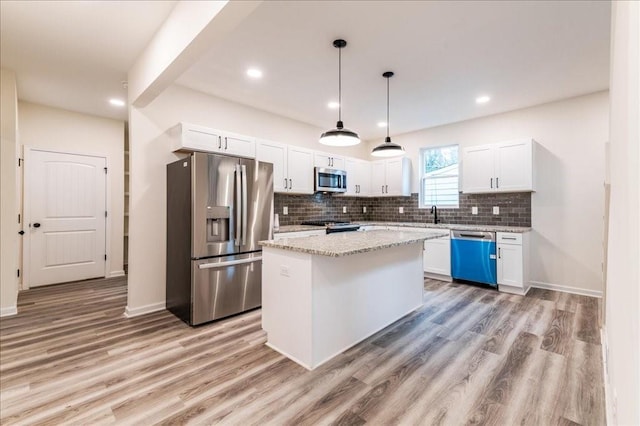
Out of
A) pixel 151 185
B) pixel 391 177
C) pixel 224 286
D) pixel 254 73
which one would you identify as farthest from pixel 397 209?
pixel 151 185

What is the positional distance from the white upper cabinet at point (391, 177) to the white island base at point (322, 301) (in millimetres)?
3005

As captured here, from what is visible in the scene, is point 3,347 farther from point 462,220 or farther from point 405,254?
point 462,220

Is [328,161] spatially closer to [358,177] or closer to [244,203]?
[358,177]

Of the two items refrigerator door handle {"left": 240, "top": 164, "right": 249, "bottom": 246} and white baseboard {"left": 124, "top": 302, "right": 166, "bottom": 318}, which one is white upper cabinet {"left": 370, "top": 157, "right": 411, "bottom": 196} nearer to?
refrigerator door handle {"left": 240, "top": 164, "right": 249, "bottom": 246}

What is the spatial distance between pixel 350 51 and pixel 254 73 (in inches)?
45.6

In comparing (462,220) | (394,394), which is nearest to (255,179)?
(394,394)

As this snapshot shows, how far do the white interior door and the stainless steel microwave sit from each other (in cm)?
369

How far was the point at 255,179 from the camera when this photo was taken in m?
3.48

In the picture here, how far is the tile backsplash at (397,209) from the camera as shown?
4586 millimetres

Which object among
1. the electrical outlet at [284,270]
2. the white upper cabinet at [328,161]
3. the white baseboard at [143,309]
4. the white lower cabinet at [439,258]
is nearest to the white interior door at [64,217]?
the white baseboard at [143,309]

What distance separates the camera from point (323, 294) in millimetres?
2258

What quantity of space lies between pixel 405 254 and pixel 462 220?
2587 millimetres

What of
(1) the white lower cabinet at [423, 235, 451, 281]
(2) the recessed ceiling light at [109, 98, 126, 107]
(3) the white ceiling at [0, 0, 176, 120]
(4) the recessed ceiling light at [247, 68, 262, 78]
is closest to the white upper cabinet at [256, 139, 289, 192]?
(4) the recessed ceiling light at [247, 68, 262, 78]

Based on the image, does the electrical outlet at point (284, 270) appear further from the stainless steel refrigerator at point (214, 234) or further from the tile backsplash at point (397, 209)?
the tile backsplash at point (397, 209)
